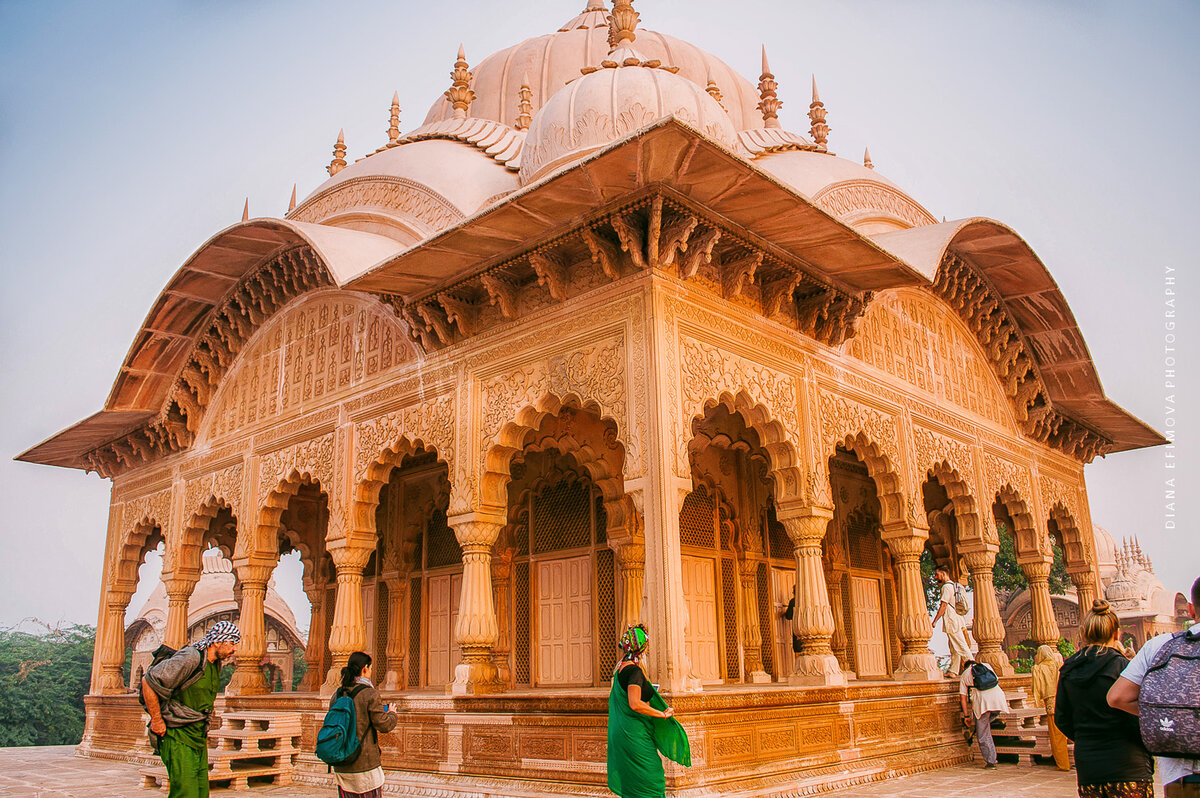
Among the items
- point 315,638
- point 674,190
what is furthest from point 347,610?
point 674,190

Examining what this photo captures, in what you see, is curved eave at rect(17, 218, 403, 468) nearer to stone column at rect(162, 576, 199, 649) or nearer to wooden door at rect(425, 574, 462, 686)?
stone column at rect(162, 576, 199, 649)

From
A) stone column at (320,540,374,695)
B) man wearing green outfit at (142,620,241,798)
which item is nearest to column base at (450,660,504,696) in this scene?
stone column at (320,540,374,695)

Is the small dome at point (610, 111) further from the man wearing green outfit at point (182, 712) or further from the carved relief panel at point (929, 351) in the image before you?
the man wearing green outfit at point (182, 712)

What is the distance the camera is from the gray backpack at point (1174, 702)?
2.84 metres

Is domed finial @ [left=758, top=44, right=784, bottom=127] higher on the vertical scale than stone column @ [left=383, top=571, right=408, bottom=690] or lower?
higher

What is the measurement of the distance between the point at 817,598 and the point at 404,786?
3.85 m

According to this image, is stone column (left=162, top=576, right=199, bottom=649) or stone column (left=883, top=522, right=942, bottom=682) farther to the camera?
stone column (left=162, top=576, right=199, bottom=649)

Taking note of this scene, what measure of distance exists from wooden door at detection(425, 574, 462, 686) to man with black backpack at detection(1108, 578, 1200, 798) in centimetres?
932

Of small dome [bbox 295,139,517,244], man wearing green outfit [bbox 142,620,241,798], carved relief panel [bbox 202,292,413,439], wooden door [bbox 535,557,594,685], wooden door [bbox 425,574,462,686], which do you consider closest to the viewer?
man wearing green outfit [bbox 142,620,241,798]

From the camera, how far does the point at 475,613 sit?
830 centimetres

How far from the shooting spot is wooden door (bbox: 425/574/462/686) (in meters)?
11.6

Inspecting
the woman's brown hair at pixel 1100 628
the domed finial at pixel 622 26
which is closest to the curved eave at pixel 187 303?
the domed finial at pixel 622 26

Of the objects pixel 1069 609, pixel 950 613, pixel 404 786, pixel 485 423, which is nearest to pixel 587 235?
pixel 485 423

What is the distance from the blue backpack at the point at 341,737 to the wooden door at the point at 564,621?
212 inches
